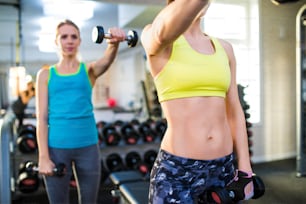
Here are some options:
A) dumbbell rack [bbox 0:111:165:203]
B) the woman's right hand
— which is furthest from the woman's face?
dumbbell rack [bbox 0:111:165:203]

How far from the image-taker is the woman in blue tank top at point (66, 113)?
99 centimetres

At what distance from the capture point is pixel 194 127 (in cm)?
59

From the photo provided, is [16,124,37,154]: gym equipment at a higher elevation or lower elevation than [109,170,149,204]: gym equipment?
higher

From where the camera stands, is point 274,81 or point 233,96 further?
point 274,81

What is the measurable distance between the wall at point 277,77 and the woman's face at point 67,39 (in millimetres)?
522

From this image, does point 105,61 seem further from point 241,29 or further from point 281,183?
point 281,183

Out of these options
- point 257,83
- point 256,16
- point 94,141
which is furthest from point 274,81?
point 94,141

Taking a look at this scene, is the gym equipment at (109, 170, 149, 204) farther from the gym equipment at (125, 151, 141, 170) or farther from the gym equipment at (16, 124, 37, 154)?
the gym equipment at (125, 151, 141, 170)

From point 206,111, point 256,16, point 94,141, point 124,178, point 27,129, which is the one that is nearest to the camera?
point 206,111

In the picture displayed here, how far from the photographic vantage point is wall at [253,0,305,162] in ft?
2.83

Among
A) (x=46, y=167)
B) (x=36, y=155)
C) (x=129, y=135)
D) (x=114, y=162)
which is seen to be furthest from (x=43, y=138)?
(x=129, y=135)

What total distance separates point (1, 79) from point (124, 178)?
3.47 meters

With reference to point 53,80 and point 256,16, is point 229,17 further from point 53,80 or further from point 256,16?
point 53,80

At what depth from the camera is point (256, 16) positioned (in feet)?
2.73
